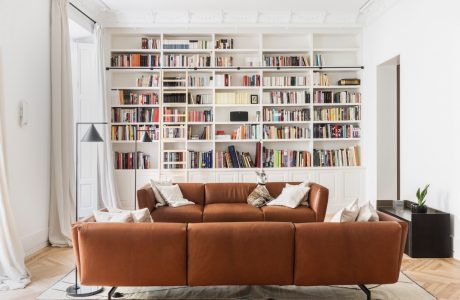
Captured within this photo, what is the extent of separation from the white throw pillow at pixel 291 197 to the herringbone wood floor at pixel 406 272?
1438mm

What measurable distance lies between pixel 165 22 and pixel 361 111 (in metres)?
4.02

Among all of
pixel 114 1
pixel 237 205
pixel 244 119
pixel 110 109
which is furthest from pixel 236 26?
pixel 237 205

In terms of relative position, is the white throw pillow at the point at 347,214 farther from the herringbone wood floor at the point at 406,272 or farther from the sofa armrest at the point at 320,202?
the sofa armrest at the point at 320,202

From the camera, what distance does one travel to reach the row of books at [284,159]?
24.8ft

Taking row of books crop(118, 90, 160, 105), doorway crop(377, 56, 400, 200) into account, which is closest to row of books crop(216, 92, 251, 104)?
row of books crop(118, 90, 160, 105)

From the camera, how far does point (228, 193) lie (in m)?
5.80

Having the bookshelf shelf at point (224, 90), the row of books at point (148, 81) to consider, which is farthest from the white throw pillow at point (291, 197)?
the row of books at point (148, 81)

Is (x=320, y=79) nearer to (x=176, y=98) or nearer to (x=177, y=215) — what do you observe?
(x=176, y=98)

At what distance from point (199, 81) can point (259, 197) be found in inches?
119

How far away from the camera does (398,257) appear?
3.18 metres

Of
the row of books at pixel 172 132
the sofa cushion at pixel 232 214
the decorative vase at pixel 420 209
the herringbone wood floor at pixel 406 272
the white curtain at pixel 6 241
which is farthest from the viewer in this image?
the row of books at pixel 172 132

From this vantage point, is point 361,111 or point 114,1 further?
point 361,111

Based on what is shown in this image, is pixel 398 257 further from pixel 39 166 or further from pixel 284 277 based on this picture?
pixel 39 166

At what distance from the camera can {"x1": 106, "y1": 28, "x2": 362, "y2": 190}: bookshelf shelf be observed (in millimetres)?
7465
